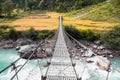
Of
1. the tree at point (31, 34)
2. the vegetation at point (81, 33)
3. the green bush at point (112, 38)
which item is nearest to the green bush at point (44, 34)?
the tree at point (31, 34)

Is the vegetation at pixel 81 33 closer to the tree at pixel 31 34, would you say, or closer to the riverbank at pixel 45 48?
the riverbank at pixel 45 48

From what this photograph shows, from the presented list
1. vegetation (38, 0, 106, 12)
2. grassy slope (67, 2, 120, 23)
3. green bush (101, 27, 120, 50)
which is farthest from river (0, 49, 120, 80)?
vegetation (38, 0, 106, 12)

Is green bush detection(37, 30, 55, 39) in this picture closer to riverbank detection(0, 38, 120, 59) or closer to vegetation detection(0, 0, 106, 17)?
riverbank detection(0, 38, 120, 59)

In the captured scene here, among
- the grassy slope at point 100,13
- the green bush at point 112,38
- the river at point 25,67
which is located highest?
the grassy slope at point 100,13

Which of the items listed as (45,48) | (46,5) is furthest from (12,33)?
(46,5)

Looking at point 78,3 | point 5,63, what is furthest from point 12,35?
point 78,3

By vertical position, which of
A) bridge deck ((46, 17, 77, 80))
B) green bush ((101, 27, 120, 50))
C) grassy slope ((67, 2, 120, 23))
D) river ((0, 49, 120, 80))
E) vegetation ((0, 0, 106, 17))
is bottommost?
river ((0, 49, 120, 80))

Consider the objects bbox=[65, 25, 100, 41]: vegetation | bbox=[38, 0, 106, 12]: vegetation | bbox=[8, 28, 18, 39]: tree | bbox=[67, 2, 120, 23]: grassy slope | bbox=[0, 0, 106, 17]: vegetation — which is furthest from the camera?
bbox=[38, 0, 106, 12]: vegetation

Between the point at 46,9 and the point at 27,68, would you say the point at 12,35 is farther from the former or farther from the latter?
the point at 46,9
